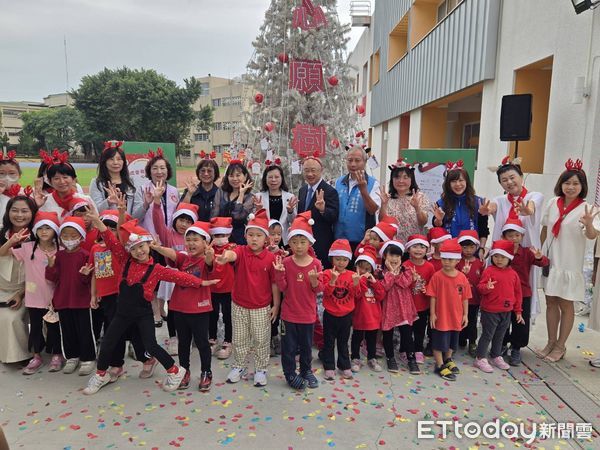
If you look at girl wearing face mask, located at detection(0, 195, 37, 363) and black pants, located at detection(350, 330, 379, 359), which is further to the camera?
black pants, located at detection(350, 330, 379, 359)

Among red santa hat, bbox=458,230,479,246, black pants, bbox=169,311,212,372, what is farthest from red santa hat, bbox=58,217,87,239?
red santa hat, bbox=458,230,479,246

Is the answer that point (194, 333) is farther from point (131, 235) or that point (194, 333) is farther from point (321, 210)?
point (321, 210)

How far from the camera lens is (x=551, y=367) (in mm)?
3881

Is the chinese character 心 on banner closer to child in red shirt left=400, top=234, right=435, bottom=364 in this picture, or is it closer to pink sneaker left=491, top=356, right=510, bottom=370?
child in red shirt left=400, top=234, right=435, bottom=364

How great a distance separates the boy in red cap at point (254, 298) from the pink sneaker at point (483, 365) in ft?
6.38

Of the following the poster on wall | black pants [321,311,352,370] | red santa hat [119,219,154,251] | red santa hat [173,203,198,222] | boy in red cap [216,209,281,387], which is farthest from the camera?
the poster on wall

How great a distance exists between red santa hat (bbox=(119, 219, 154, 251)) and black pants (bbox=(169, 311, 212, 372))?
64cm

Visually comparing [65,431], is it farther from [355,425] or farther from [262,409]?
[355,425]

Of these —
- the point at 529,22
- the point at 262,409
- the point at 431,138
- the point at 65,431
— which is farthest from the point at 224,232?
the point at 431,138

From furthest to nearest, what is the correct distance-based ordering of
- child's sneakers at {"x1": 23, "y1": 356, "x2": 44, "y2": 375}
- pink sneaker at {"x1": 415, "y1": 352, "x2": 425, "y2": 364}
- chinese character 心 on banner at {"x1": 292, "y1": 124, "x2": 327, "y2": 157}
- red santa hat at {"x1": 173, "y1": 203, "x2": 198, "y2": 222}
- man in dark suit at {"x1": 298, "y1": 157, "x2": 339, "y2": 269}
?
chinese character 心 on banner at {"x1": 292, "y1": 124, "x2": 327, "y2": 157} < man in dark suit at {"x1": 298, "y1": 157, "x2": 339, "y2": 269} < pink sneaker at {"x1": 415, "y1": 352, "x2": 425, "y2": 364} < red santa hat at {"x1": 173, "y1": 203, "x2": 198, "y2": 222} < child's sneakers at {"x1": 23, "y1": 356, "x2": 44, "y2": 375}

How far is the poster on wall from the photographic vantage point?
603cm

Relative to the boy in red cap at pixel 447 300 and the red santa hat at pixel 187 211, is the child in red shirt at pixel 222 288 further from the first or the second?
the boy in red cap at pixel 447 300

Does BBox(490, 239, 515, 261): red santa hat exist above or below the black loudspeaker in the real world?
below

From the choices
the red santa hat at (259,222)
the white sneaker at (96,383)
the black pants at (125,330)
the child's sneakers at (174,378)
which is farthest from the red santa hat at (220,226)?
the white sneaker at (96,383)
